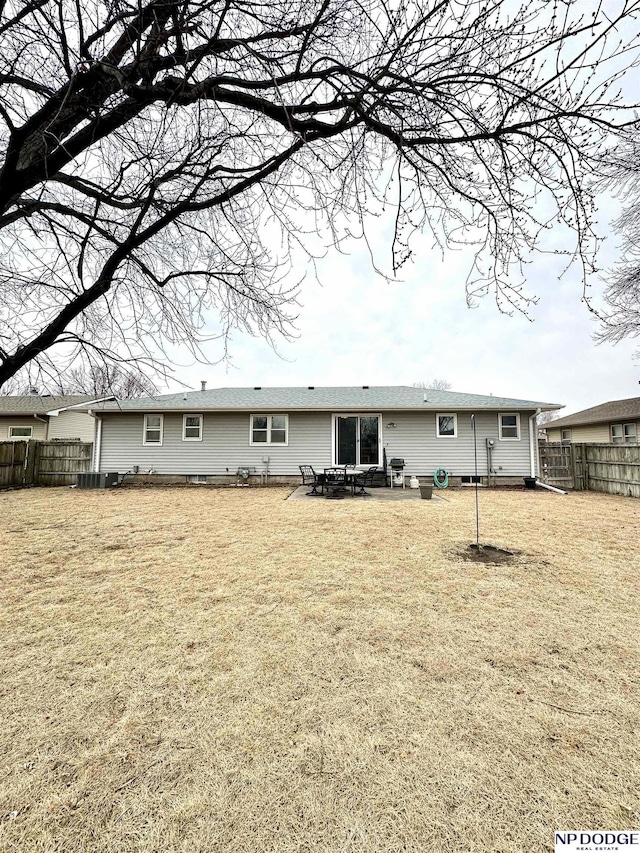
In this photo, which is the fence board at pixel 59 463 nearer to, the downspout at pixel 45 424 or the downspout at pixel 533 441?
the downspout at pixel 45 424

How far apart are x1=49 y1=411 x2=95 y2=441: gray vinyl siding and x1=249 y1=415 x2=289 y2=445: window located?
38.2 ft

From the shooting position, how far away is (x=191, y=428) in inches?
562

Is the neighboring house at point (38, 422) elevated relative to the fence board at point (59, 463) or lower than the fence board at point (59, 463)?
elevated

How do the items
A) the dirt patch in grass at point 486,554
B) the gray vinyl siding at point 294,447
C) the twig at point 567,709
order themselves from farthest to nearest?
the gray vinyl siding at point 294,447
the dirt patch in grass at point 486,554
the twig at point 567,709

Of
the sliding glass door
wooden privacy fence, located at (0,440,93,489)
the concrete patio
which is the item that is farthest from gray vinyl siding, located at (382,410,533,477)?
wooden privacy fence, located at (0,440,93,489)

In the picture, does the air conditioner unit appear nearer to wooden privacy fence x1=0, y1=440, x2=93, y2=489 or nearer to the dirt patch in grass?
wooden privacy fence x1=0, y1=440, x2=93, y2=489

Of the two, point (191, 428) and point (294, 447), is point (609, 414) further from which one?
point (191, 428)

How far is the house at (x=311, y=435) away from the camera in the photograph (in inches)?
525

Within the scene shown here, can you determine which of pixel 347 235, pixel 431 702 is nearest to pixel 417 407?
pixel 347 235

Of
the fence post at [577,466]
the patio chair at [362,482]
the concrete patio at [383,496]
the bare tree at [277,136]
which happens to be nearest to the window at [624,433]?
the fence post at [577,466]

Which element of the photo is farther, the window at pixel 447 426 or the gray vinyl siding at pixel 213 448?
the gray vinyl siding at pixel 213 448

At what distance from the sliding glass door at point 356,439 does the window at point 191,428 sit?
514 cm

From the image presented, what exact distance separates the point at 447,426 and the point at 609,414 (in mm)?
10904

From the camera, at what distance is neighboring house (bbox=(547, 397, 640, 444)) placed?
1706 centimetres
